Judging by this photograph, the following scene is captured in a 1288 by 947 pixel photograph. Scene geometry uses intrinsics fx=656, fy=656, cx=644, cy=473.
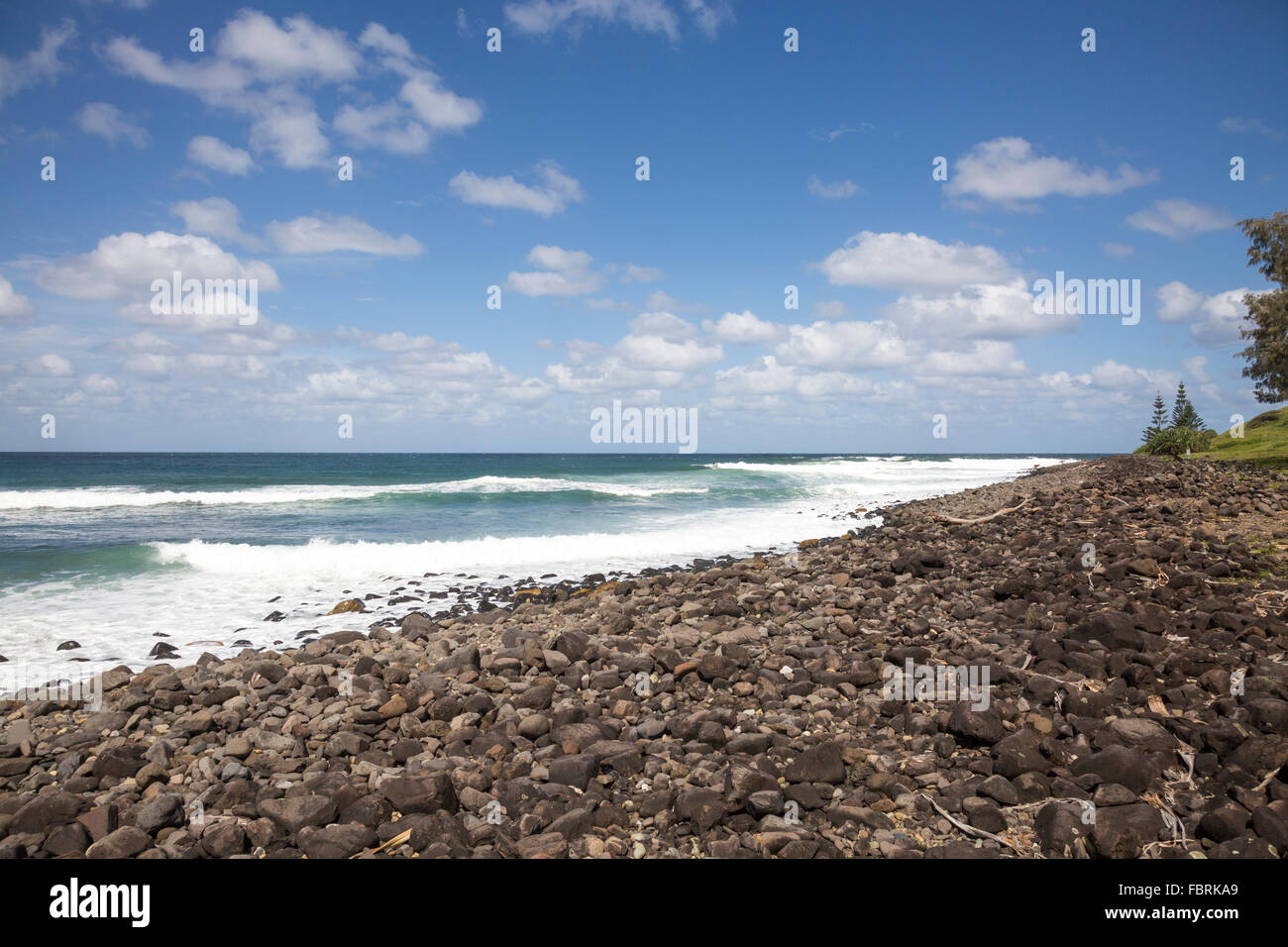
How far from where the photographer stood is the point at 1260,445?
90.4ft

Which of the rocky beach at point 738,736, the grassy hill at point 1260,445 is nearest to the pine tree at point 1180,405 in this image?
the grassy hill at point 1260,445

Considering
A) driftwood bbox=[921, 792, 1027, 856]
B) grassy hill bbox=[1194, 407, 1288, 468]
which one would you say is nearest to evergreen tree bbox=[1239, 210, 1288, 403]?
grassy hill bbox=[1194, 407, 1288, 468]

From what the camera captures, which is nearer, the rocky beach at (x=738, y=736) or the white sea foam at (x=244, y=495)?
the rocky beach at (x=738, y=736)

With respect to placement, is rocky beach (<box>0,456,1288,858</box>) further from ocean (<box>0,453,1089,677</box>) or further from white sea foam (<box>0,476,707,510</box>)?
white sea foam (<box>0,476,707,510</box>)

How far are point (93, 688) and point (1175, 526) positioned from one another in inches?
577

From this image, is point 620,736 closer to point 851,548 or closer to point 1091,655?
point 1091,655

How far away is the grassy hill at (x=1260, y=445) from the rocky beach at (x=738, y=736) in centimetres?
1914

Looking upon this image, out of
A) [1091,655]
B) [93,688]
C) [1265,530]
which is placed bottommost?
[93,688]

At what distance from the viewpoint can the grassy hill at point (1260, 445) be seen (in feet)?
74.5

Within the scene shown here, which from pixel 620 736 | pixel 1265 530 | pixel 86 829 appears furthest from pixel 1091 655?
pixel 86 829

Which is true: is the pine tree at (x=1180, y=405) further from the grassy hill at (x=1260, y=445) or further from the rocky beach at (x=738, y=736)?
the rocky beach at (x=738, y=736)

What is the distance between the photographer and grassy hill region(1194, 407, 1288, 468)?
74.5 ft

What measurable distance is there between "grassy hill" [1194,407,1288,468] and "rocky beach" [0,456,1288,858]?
19.1 meters
